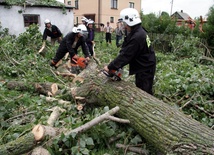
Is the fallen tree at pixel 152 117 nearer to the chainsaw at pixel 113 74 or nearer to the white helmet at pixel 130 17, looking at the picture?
the chainsaw at pixel 113 74

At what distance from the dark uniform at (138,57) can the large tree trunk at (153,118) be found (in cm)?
35

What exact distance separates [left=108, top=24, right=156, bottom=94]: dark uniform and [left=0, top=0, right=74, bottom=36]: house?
10.9 metres

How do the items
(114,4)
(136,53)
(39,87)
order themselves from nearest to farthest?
(136,53) → (39,87) → (114,4)

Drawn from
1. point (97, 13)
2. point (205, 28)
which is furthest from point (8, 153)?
point (97, 13)

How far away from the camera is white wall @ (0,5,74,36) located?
12.6 meters

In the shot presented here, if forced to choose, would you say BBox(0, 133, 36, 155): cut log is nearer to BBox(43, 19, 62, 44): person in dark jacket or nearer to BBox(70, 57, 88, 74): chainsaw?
BBox(70, 57, 88, 74): chainsaw

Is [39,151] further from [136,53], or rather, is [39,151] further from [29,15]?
[29,15]

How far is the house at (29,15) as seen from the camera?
12.6m

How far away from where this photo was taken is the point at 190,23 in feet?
43.3

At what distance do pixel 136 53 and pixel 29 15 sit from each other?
1158 centimetres

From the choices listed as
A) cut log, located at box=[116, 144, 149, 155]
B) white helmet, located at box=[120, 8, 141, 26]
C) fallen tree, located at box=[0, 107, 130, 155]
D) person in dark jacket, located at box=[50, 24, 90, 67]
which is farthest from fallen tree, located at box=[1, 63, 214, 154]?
person in dark jacket, located at box=[50, 24, 90, 67]

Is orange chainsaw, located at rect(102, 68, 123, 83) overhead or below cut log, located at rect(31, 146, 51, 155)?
overhead

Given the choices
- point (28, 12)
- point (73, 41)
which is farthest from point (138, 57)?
point (28, 12)

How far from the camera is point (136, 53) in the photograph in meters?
3.50
